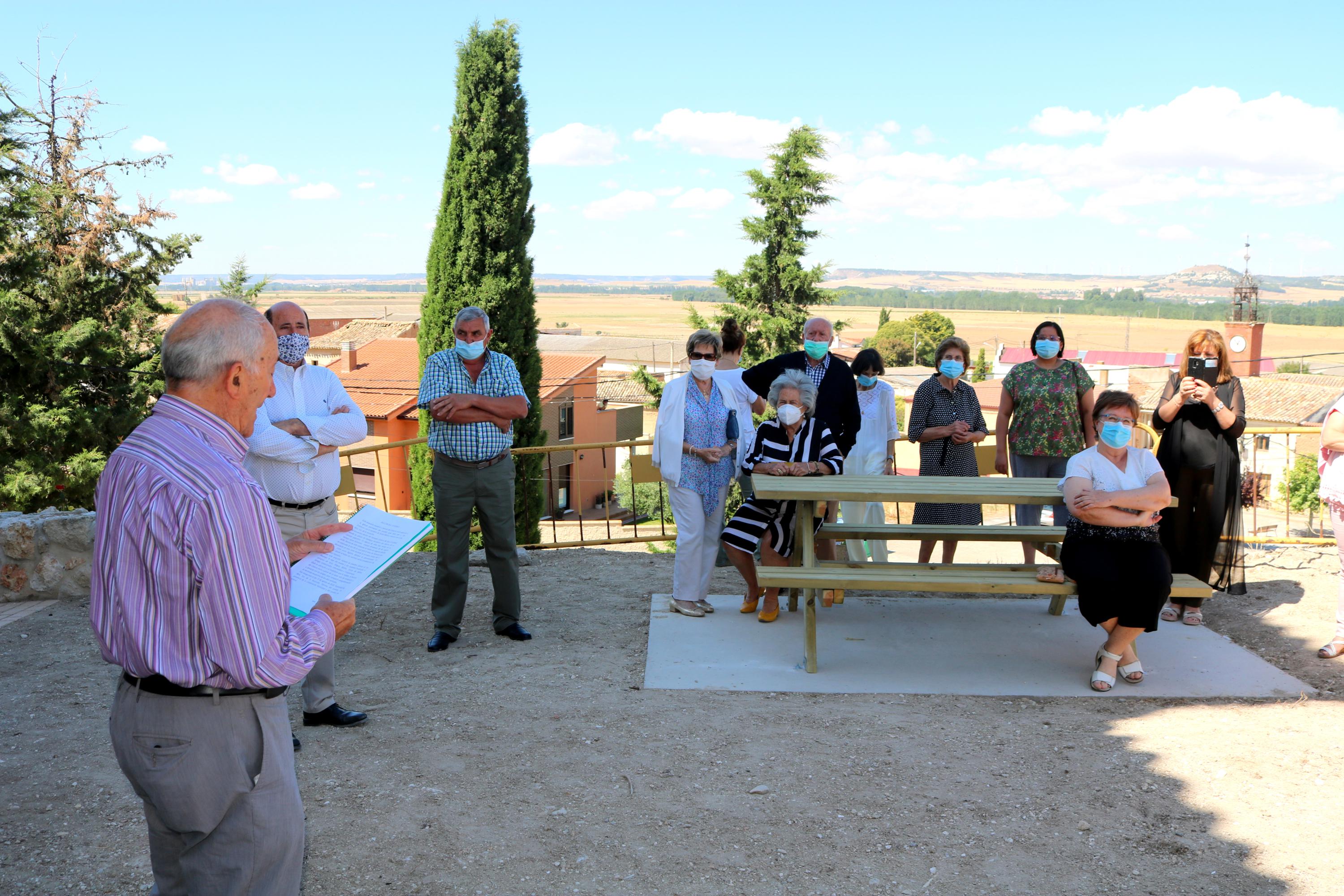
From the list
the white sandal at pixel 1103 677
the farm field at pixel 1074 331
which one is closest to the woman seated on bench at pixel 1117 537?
the white sandal at pixel 1103 677

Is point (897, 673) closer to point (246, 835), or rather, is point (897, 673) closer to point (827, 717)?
point (827, 717)

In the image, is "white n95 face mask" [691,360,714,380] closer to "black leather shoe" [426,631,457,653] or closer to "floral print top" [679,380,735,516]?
"floral print top" [679,380,735,516]

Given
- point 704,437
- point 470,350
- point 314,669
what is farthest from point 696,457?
point 314,669

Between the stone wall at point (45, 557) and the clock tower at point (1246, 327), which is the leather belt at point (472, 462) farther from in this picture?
the clock tower at point (1246, 327)

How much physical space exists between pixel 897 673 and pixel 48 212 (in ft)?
75.8

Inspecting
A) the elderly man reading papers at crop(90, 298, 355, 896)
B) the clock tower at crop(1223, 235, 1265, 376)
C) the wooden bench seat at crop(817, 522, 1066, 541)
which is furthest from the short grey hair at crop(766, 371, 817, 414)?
the clock tower at crop(1223, 235, 1265, 376)

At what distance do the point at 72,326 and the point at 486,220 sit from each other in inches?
471

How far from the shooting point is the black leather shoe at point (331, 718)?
4148 mm

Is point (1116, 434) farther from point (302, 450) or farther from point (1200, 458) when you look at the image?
point (302, 450)

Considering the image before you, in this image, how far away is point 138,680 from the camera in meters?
1.85

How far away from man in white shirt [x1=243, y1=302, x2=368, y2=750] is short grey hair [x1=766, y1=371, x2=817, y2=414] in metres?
2.26

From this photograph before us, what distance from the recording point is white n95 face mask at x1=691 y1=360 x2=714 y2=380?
18.4 ft

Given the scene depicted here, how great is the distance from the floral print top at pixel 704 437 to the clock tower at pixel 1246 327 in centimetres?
6939

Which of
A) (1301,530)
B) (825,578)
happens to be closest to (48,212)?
(825,578)
